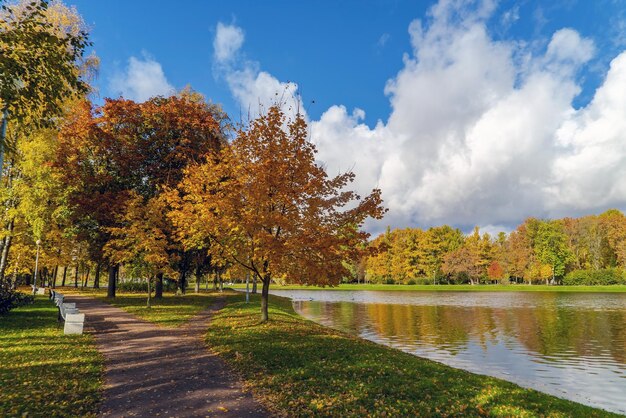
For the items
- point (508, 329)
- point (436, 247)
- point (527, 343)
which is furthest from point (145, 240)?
point (436, 247)

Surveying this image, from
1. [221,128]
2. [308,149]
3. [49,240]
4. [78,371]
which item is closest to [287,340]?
[78,371]

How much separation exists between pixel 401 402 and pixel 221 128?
36.3 m

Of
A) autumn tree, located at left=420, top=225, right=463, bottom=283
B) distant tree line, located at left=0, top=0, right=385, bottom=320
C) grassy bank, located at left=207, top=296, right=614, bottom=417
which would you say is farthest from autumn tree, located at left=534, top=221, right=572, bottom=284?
grassy bank, located at left=207, top=296, right=614, bottom=417

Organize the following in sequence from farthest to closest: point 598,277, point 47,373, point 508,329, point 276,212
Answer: point 598,277, point 508,329, point 276,212, point 47,373

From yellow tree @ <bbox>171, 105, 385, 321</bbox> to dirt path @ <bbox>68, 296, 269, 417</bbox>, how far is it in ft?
15.6

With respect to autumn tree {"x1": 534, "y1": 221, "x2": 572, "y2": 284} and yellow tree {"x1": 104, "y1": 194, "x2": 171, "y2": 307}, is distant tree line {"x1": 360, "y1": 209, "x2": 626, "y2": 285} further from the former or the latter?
yellow tree {"x1": 104, "y1": 194, "x2": 171, "y2": 307}

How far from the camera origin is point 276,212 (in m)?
19.3

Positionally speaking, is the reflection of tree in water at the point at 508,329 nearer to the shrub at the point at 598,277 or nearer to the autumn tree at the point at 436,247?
the shrub at the point at 598,277

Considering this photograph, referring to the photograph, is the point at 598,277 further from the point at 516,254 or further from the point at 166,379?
the point at 166,379

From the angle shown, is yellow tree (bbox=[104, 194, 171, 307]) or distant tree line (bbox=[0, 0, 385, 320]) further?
yellow tree (bbox=[104, 194, 171, 307])

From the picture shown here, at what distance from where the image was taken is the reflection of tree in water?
20.1 meters

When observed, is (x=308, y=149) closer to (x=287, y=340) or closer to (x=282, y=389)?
(x=287, y=340)

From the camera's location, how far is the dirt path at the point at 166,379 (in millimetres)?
8734

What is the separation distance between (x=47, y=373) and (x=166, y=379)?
11.2ft
